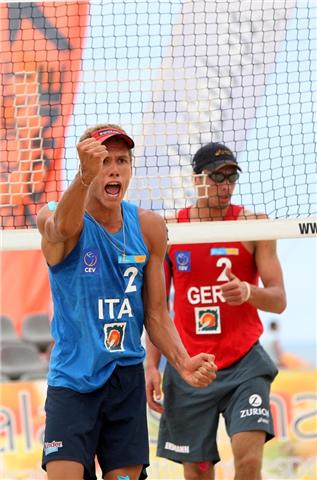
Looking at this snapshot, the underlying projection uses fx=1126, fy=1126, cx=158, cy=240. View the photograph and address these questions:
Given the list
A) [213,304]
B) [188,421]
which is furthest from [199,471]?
[213,304]

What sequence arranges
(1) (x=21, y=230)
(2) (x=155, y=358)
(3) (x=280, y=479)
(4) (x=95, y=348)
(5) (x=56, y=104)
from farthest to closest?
(3) (x=280, y=479) → (2) (x=155, y=358) → (5) (x=56, y=104) → (1) (x=21, y=230) → (4) (x=95, y=348)

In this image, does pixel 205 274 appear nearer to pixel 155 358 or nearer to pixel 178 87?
pixel 155 358

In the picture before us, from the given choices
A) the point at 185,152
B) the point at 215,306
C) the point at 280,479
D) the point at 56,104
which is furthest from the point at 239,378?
the point at 280,479

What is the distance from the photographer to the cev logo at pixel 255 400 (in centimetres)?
751

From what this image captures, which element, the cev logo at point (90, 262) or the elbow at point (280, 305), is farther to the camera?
the elbow at point (280, 305)

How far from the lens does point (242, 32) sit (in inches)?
305

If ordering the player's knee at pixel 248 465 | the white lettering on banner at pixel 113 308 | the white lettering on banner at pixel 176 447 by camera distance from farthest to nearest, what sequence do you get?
the white lettering on banner at pixel 176 447 < the player's knee at pixel 248 465 < the white lettering on banner at pixel 113 308

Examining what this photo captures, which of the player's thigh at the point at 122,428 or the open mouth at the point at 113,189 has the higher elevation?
the open mouth at the point at 113,189

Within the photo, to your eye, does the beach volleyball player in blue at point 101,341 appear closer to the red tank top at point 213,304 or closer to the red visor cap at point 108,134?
the red visor cap at point 108,134

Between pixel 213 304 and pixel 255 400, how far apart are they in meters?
0.72

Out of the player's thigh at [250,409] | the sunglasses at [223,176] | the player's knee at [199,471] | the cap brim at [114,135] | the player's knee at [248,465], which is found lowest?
the player's knee at [199,471]

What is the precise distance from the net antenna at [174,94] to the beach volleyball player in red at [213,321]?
14cm

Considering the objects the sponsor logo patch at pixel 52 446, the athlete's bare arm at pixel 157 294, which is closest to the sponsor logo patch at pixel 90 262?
the athlete's bare arm at pixel 157 294

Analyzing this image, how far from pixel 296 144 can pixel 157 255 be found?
1.74m
